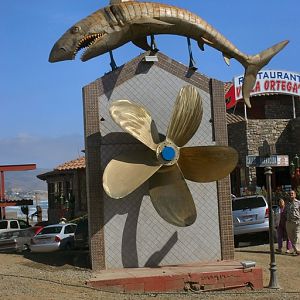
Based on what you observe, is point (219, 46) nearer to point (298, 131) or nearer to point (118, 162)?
point (118, 162)

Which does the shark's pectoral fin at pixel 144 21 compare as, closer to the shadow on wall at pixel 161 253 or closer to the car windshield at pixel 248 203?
the shadow on wall at pixel 161 253

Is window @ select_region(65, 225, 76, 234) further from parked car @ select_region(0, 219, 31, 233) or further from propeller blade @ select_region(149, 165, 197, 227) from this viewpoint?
parked car @ select_region(0, 219, 31, 233)

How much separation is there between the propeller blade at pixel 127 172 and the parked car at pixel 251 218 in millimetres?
6684

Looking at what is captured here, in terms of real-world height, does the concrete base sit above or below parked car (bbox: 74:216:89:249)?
below

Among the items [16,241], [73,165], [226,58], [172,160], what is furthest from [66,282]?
[73,165]

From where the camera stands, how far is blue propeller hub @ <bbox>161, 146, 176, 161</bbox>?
33.8ft

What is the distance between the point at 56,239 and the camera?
1661cm

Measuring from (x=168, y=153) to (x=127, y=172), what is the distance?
0.93m

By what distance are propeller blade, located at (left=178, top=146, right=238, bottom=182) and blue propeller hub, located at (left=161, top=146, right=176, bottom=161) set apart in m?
0.24

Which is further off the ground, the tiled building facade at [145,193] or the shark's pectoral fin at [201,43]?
the shark's pectoral fin at [201,43]

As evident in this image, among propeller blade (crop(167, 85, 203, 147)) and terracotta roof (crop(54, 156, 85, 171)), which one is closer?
propeller blade (crop(167, 85, 203, 147))

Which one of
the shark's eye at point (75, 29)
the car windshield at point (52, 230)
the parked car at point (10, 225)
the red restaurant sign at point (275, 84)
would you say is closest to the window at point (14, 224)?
the parked car at point (10, 225)

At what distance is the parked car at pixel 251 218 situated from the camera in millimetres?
16078

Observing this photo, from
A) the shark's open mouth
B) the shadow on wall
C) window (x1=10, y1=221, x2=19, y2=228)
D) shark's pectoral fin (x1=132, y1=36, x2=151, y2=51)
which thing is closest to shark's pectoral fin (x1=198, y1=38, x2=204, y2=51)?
shark's pectoral fin (x1=132, y1=36, x2=151, y2=51)
